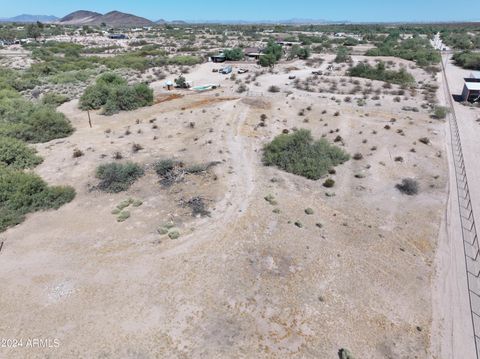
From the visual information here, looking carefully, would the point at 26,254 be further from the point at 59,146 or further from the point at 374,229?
the point at 374,229

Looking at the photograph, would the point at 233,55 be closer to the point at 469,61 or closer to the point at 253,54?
the point at 253,54

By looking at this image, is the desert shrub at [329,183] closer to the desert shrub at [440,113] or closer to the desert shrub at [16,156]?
the desert shrub at [440,113]

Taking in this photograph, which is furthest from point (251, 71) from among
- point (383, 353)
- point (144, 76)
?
point (383, 353)

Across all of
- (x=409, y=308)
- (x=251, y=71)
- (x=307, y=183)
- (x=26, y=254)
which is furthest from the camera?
(x=251, y=71)

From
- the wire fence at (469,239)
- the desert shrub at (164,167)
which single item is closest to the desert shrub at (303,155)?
the desert shrub at (164,167)

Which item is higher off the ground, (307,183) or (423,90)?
(423,90)

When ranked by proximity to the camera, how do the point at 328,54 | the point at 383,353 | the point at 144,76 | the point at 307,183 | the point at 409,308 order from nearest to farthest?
the point at 383,353 < the point at 409,308 < the point at 307,183 < the point at 144,76 < the point at 328,54
